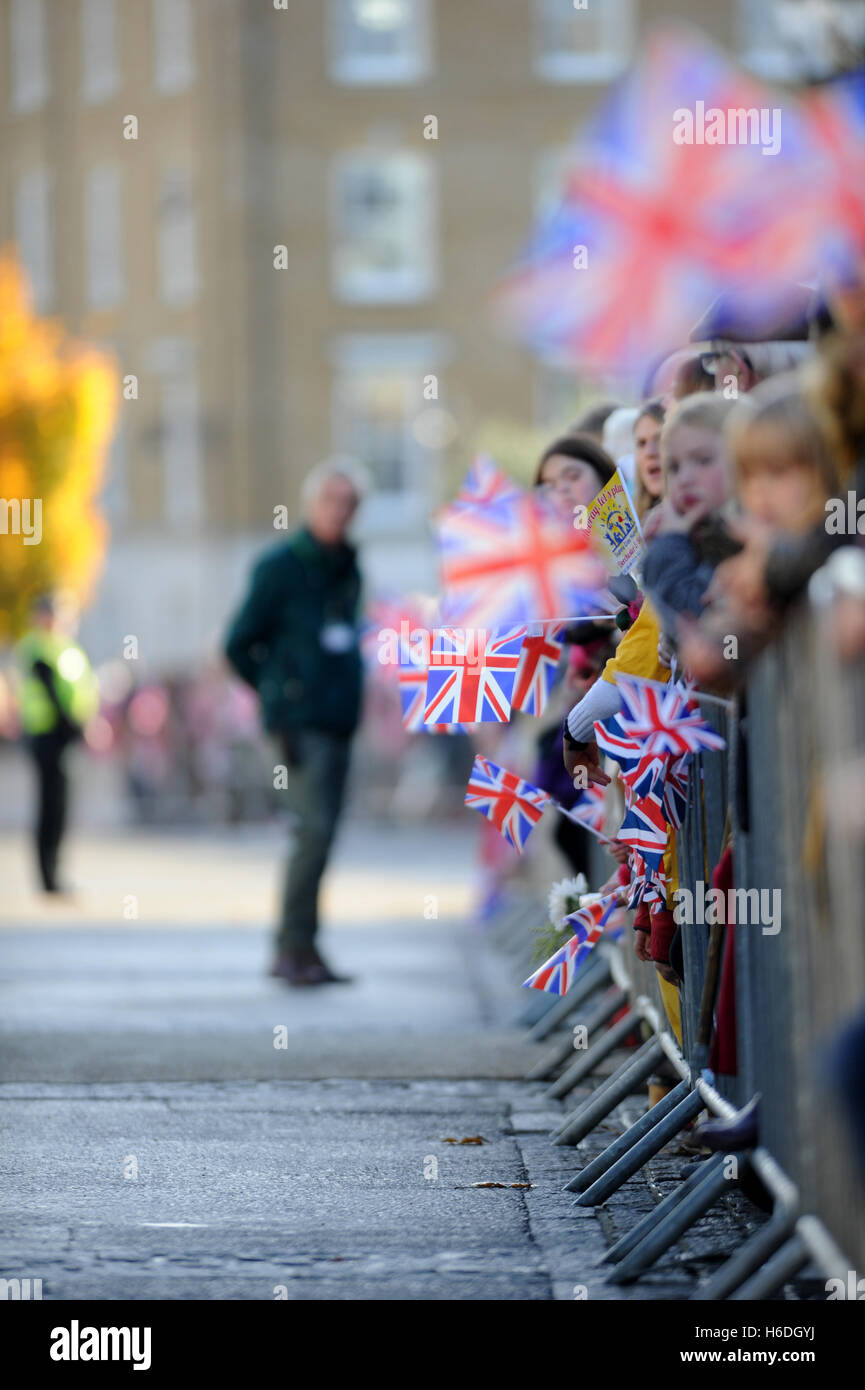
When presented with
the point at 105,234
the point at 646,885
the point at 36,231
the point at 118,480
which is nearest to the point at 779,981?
the point at 646,885

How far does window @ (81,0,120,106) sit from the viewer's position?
45.9 meters

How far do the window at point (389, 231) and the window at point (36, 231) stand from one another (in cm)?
665

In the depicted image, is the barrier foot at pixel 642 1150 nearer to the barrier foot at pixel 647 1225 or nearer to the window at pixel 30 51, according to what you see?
the barrier foot at pixel 647 1225

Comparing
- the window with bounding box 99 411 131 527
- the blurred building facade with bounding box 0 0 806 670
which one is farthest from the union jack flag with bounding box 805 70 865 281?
the window with bounding box 99 411 131 527

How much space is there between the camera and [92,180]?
47.0 meters

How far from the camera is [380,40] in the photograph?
4428 centimetres

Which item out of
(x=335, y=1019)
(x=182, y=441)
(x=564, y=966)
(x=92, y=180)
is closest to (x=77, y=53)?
(x=92, y=180)

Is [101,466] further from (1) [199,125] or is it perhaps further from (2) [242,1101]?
(2) [242,1101]

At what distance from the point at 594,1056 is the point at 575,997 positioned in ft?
3.91

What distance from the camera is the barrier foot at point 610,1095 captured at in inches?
226

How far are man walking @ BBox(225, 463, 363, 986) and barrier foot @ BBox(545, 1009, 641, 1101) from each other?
351 centimetres

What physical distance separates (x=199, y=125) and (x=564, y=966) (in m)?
39.8

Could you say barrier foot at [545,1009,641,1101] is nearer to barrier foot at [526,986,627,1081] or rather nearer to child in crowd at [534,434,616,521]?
barrier foot at [526,986,627,1081]

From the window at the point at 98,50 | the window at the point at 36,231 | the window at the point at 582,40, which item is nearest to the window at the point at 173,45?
the window at the point at 98,50
